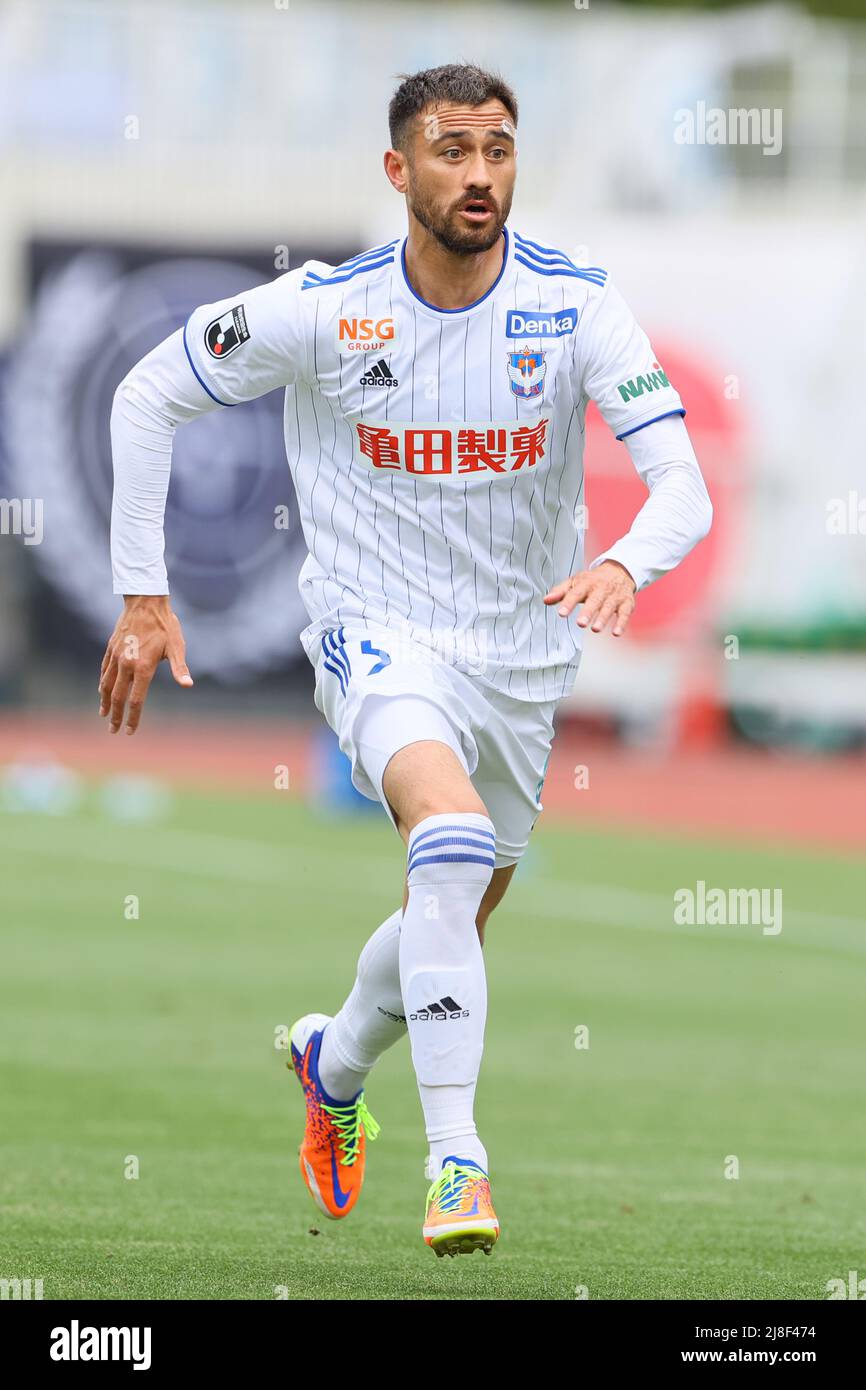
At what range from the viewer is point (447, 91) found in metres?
6.00

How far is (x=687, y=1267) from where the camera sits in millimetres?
6320

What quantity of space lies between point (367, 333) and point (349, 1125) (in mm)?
2291

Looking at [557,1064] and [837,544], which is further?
[837,544]

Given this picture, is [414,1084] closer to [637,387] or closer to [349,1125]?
[349,1125]

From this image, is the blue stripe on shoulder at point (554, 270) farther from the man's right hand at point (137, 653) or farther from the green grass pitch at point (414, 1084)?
the green grass pitch at point (414, 1084)

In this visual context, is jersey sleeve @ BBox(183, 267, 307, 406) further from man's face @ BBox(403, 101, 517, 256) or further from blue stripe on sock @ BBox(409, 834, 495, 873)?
blue stripe on sock @ BBox(409, 834, 495, 873)

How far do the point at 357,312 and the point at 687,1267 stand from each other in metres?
2.66

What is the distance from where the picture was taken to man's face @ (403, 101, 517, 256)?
5945mm

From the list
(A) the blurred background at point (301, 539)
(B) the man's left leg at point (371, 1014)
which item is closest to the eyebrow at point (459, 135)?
(B) the man's left leg at point (371, 1014)

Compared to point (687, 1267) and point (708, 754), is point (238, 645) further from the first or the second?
point (687, 1267)

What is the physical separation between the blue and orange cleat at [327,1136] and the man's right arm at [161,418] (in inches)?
47.1

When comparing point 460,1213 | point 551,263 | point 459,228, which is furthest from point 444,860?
point 551,263
